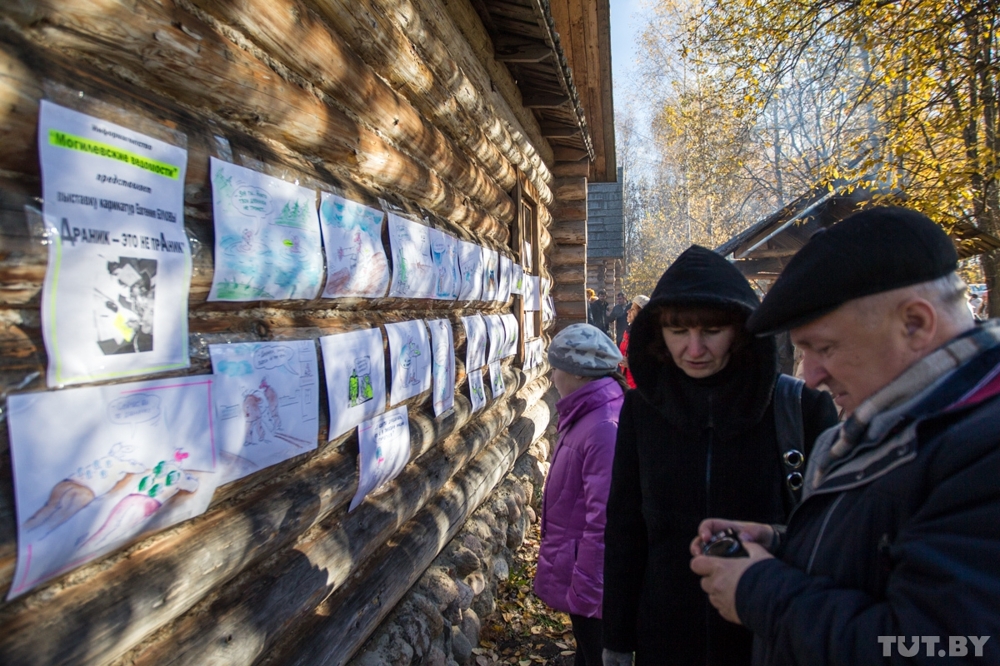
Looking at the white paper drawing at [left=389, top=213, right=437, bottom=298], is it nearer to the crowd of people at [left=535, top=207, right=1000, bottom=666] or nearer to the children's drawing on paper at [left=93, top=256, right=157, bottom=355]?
the crowd of people at [left=535, top=207, right=1000, bottom=666]

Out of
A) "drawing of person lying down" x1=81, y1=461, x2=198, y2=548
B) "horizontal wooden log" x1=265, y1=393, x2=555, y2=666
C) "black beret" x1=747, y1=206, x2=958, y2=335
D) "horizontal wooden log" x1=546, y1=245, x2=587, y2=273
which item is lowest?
"horizontal wooden log" x1=265, y1=393, x2=555, y2=666

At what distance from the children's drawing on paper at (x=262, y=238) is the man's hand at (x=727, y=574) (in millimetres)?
1423

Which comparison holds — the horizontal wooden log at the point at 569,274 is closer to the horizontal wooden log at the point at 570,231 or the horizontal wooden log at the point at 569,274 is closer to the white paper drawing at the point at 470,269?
the horizontal wooden log at the point at 570,231

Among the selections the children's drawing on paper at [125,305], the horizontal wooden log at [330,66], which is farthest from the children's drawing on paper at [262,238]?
the horizontal wooden log at [330,66]

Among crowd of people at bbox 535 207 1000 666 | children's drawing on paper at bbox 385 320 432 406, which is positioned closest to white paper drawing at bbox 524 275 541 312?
children's drawing on paper at bbox 385 320 432 406

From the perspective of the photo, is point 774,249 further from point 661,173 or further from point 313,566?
point 661,173

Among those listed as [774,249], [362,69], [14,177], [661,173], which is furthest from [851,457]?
[661,173]

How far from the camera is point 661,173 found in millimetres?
49656

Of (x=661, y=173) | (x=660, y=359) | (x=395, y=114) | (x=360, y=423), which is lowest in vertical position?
(x=360, y=423)

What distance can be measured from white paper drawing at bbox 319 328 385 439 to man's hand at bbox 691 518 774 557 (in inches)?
51.5

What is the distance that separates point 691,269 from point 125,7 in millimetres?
1767

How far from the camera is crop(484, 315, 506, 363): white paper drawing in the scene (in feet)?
14.4

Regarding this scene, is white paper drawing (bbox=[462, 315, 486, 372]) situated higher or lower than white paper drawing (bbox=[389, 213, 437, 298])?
lower

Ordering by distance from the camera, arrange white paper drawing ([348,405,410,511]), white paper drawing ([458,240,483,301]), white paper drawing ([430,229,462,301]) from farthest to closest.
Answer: white paper drawing ([458,240,483,301]), white paper drawing ([430,229,462,301]), white paper drawing ([348,405,410,511])
